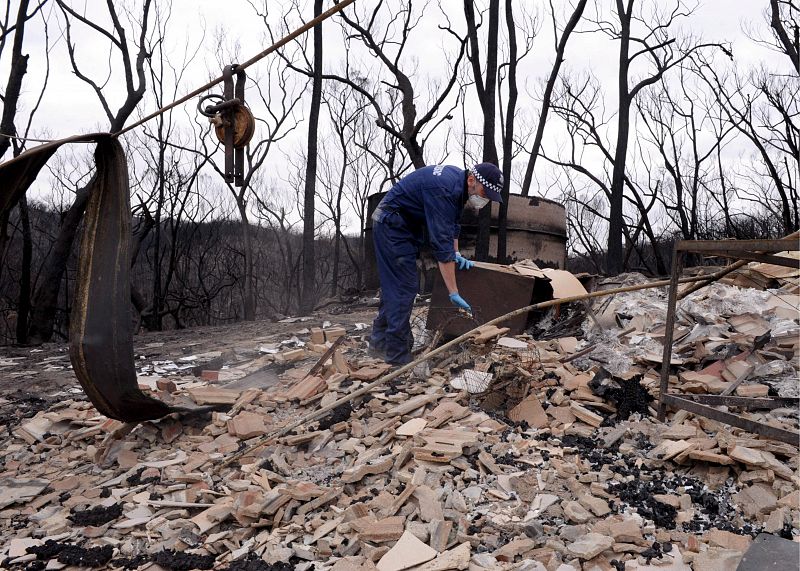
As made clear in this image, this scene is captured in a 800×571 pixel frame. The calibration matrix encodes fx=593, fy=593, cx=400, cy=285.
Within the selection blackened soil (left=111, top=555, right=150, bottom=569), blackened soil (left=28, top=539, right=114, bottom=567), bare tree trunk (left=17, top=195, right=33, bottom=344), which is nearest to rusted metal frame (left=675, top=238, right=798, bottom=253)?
blackened soil (left=111, top=555, right=150, bottom=569)

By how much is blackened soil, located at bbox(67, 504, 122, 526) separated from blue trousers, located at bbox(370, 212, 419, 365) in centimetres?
260

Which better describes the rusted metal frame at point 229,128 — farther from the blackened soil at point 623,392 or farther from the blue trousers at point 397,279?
the blackened soil at point 623,392

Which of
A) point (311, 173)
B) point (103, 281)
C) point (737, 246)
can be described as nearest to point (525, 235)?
point (311, 173)

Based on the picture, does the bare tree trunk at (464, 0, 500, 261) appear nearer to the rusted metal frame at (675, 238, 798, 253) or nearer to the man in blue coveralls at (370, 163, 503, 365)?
the man in blue coveralls at (370, 163, 503, 365)

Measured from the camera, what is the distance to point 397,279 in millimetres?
5402

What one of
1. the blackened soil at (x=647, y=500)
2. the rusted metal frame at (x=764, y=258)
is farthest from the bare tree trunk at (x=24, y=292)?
the rusted metal frame at (x=764, y=258)

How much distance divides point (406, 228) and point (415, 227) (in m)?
0.12

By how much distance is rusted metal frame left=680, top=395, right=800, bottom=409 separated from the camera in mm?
3792

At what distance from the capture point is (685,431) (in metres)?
3.61

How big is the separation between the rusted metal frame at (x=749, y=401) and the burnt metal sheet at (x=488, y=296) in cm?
221

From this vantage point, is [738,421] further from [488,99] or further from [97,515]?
[488,99]

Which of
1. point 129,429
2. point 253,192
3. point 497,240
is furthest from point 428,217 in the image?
point 253,192

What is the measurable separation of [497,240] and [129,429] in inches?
311

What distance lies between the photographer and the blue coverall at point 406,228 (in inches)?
201
